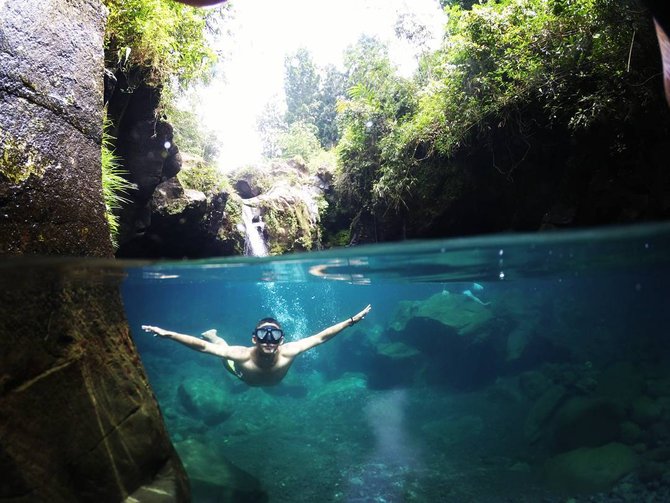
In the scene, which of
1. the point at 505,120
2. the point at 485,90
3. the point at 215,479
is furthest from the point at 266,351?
the point at 485,90

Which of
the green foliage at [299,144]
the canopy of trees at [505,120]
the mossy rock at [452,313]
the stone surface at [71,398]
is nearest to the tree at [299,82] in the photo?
the green foliage at [299,144]

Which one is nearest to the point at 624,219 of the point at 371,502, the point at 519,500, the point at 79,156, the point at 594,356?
the point at 519,500

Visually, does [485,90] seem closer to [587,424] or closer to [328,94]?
[587,424]

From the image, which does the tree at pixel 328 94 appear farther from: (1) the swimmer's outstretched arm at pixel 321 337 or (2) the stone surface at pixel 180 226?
(1) the swimmer's outstretched arm at pixel 321 337

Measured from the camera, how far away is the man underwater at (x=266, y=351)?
9.47 meters

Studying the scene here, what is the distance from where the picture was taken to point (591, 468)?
9516 millimetres

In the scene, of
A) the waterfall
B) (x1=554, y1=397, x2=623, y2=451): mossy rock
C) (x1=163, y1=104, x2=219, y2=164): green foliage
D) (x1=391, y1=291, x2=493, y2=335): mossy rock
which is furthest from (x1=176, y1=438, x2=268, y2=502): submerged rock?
(x1=391, y1=291, x2=493, y2=335): mossy rock

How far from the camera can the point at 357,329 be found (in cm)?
2369

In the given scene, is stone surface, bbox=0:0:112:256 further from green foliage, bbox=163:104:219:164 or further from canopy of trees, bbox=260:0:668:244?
canopy of trees, bbox=260:0:668:244

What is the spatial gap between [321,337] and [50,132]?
23.1ft

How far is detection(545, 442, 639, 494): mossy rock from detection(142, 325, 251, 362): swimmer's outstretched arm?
8.24 m

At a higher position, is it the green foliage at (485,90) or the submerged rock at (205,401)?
the green foliage at (485,90)

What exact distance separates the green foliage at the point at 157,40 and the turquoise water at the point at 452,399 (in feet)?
18.0

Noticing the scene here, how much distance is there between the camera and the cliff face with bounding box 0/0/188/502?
380 centimetres
